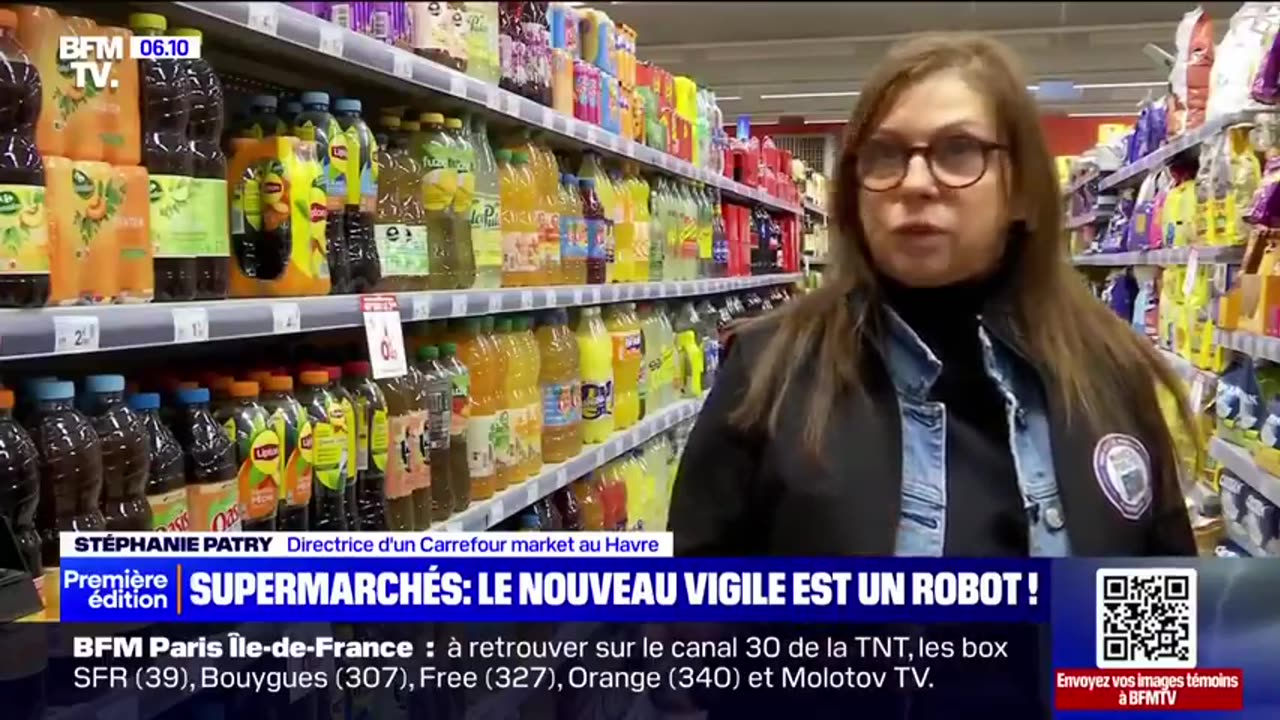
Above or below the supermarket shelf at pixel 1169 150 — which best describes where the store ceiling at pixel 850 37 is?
below

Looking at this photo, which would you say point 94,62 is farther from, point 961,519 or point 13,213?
point 961,519

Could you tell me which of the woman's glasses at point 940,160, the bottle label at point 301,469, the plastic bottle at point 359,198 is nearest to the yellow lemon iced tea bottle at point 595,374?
the plastic bottle at point 359,198

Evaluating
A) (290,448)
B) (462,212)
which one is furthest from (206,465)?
(462,212)

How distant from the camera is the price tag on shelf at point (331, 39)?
139 cm

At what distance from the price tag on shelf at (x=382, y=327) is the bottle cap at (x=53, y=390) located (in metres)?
0.41

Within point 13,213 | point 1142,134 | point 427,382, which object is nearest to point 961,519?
point 13,213

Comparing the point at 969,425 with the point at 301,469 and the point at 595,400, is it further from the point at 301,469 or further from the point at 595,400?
the point at 595,400

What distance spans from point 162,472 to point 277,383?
0.28 m

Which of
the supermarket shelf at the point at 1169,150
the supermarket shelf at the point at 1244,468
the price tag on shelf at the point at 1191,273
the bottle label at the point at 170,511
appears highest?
the supermarket shelf at the point at 1169,150

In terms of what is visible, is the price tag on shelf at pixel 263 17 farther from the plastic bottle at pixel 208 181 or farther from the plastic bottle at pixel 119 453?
the plastic bottle at pixel 119 453

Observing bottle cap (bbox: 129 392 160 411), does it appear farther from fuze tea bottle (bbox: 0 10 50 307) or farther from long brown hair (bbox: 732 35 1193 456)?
long brown hair (bbox: 732 35 1193 456)

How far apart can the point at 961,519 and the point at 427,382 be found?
1.09 metres

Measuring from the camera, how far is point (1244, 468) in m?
2.57

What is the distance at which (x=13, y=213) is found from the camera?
104 cm
